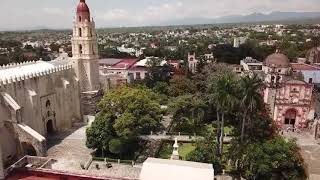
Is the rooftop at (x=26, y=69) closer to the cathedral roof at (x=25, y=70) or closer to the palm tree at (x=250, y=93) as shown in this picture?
the cathedral roof at (x=25, y=70)

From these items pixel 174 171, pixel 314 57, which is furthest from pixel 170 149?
pixel 314 57

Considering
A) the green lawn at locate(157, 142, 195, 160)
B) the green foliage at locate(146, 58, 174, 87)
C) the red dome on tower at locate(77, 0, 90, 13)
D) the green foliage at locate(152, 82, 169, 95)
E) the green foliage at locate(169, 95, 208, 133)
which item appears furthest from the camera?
the green foliage at locate(146, 58, 174, 87)

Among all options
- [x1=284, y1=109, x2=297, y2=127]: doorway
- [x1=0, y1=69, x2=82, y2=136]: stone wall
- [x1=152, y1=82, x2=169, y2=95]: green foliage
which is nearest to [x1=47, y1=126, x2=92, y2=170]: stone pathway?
[x1=0, y1=69, x2=82, y2=136]: stone wall

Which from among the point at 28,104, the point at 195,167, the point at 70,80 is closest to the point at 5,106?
the point at 28,104

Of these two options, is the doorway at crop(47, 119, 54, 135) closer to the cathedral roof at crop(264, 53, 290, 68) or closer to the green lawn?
the green lawn

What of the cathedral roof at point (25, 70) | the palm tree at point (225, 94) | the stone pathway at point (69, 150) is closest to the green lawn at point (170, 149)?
the palm tree at point (225, 94)

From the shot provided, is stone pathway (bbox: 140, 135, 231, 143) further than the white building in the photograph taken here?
Yes

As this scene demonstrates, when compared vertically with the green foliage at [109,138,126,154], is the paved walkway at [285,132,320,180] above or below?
below

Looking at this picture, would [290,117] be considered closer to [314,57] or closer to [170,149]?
[170,149]

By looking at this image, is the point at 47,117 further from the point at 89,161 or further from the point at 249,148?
the point at 249,148
